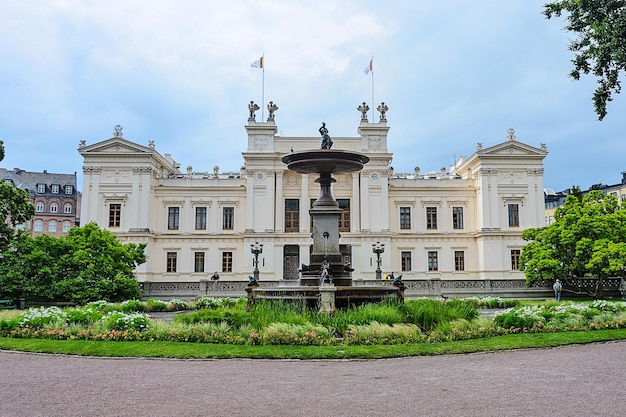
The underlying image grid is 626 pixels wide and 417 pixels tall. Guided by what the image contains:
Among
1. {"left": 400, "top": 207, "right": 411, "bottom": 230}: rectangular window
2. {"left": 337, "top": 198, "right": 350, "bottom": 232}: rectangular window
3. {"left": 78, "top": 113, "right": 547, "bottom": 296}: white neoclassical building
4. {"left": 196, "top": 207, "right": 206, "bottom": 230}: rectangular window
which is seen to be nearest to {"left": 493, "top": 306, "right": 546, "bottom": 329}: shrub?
{"left": 78, "top": 113, "right": 547, "bottom": 296}: white neoclassical building

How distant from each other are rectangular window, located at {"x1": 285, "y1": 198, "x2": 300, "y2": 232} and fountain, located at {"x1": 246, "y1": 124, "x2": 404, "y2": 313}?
28.4 m

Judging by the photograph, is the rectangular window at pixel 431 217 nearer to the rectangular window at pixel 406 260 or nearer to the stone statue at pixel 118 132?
the rectangular window at pixel 406 260

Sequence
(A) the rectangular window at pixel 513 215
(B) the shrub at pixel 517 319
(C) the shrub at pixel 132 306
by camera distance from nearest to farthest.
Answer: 1. (B) the shrub at pixel 517 319
2. (C) the shrub at pixel 132 306
3. (A) the rectangular window at pixel 513 215

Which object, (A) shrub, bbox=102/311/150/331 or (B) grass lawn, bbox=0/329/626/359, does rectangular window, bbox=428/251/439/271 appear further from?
(A) shrub, bbox=102/311/150/331

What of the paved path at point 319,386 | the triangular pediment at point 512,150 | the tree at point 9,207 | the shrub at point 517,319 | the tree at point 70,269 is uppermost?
the triangular pediment at point 512,150

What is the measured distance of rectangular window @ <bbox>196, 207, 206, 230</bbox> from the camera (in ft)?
157

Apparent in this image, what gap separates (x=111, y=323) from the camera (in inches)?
525

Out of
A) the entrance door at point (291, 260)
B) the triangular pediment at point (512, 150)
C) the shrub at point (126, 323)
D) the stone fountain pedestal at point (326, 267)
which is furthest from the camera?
the triangular pediment at point (512, 150)

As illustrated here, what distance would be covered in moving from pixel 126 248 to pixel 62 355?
18715 millimetres

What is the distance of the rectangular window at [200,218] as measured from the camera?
4794cm

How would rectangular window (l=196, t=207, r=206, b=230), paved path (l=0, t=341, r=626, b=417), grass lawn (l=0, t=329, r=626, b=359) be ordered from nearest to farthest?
paved path (l=0, t=341, r=626, b=417) < grass lawn (l=0, t=329, r=626, b=359) < rectangular window (l=196, t=207, r=206, b=230)

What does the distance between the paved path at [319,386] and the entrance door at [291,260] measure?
35215 millimetres

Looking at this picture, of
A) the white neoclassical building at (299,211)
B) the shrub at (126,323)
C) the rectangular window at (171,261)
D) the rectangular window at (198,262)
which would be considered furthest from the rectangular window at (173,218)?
the shrub at (126,323)

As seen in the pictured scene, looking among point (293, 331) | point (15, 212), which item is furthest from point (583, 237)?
point (15, 212)
